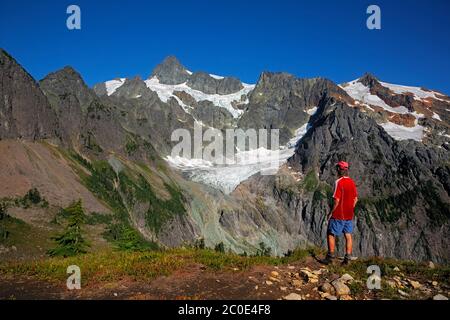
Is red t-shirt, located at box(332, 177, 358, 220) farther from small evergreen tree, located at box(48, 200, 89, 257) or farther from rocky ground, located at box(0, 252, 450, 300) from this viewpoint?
small evergreen tree, located at box(48, 200, 89, 257)

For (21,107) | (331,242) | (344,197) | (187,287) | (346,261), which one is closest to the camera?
(187,287)

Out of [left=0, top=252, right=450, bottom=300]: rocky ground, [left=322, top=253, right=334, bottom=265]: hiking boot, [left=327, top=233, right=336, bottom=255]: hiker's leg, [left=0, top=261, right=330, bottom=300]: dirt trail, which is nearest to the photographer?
[left=0, top=252, right=450, bottom=300]: rocky ground

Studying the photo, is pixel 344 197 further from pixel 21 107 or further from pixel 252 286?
pixel 21 107

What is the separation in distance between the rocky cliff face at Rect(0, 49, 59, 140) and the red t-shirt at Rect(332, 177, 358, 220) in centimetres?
13761

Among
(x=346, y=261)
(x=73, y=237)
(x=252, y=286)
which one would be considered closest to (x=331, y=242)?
(x=346, y=261)

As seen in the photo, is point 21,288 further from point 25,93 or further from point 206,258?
point 25,93

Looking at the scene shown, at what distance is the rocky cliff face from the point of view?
14312 centimetres

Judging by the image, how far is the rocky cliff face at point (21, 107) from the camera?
14312 cm

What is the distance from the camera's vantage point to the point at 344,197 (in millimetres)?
17828

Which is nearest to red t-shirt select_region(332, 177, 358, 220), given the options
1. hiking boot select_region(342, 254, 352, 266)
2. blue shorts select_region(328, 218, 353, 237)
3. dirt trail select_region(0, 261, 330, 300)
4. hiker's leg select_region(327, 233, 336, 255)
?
blue shorts select_region(328, 218, 353, 237)

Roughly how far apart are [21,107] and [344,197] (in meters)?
162

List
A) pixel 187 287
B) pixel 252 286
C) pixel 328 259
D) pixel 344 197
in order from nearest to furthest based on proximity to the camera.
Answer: pixel 252 286
pixel 187 287
pixel 344 197
pixel 328 259

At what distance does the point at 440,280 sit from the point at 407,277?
124cm

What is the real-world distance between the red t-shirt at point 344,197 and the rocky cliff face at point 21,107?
138m
